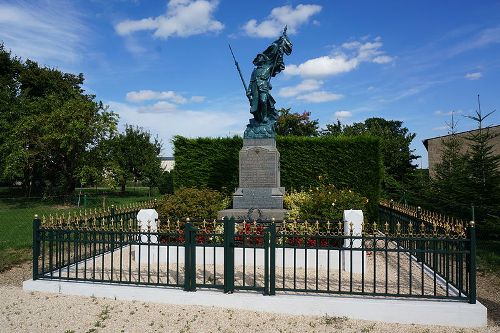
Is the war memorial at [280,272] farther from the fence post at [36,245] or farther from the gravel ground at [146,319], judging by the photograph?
the gravel ground at [146,319]

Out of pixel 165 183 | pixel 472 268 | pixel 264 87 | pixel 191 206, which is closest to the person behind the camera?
pixel 472 268

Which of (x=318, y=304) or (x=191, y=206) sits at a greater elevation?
(x=191, y=206)

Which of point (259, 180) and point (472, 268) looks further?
point (259, 180)

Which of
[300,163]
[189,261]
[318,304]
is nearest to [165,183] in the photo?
[300,163]

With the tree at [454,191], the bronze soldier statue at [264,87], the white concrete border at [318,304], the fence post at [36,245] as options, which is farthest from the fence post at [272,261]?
the tree at [454,191]

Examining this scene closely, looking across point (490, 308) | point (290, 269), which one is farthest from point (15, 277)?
point (490, 308)

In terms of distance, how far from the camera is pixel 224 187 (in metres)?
15.0

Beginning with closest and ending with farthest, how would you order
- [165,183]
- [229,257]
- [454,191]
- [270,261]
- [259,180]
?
[270,261]
[229,257]
[259,180]
[454,191]
[165,183]

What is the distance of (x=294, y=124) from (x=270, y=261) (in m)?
30.0

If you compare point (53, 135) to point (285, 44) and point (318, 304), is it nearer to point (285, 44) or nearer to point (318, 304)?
point (285, 44)

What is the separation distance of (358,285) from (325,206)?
3.31 m

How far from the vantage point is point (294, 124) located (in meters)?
34.8

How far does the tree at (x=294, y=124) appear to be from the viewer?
1357 inches

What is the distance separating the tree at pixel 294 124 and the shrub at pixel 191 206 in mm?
24417
